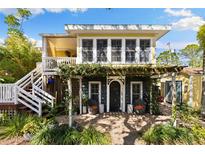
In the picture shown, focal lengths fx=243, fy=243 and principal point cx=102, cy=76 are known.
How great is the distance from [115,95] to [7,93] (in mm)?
6105

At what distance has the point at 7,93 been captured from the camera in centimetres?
1304

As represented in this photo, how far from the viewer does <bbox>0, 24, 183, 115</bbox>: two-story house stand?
43.5 ft

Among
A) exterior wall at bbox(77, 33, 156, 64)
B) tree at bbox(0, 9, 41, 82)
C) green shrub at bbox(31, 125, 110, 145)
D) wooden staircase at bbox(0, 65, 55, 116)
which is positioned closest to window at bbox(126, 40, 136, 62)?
exterior wall at bbox(77, 33, 156, 64)

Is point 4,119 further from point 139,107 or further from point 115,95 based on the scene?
point 139,107

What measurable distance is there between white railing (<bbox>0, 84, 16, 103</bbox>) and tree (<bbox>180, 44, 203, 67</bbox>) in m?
29.3

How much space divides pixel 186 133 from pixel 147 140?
1.49 m

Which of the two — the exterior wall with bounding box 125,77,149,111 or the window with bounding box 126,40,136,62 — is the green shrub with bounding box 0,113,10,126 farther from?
the window with bounding box 126,40,136,62

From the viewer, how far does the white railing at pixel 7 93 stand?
42.5 feet

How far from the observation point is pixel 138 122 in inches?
448

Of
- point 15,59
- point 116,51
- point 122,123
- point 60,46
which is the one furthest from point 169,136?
point 15,59

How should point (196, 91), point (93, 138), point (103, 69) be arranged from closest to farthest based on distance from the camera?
point (93, 138) < point (103, 69) < point (196, 91)

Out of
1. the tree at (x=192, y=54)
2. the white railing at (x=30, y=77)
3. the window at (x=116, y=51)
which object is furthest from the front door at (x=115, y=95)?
the tree at (x=192, y=54)

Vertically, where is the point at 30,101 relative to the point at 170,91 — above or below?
below
